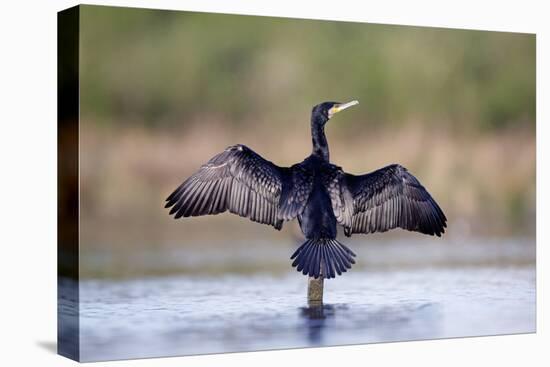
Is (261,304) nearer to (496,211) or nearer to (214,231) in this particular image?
(214,231)

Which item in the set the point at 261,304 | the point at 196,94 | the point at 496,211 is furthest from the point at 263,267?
the point at 496,211

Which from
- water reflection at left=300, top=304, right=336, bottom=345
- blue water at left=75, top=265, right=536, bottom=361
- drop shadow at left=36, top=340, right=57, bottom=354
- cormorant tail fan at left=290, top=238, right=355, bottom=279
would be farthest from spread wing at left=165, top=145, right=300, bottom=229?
drop shadow at left=36, top=340, right=57, bottom=354

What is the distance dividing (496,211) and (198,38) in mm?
2663

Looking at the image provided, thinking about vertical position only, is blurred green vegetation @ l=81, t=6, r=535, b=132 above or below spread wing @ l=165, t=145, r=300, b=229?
above

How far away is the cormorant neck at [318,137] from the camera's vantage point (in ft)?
28.9

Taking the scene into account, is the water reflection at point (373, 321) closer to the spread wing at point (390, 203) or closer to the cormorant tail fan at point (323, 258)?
the cormorant tail fan at point (323, 258)

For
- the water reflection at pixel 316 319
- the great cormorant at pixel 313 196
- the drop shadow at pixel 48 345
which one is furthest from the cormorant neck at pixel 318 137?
the drop shadow at pixel 48 345

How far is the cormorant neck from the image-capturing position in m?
8.80

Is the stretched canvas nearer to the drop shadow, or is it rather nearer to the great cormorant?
the great cormorant

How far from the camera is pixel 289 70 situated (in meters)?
8.76

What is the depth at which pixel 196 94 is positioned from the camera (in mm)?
8406

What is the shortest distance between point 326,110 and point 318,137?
→ 0.64 feet

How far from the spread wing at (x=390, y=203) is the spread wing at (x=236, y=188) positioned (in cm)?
52

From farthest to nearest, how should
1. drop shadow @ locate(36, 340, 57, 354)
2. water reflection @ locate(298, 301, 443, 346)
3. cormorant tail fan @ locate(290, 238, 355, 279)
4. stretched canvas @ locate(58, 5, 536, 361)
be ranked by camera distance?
water reflection @ locate(298, 301, 443, 346)
cormorant tail fan @ locate(290, 238, 355, 279)
drop shadow @ locate(36, 340, 57, 354)
stretched canvas @ locate(58, 5, 536, 361)
